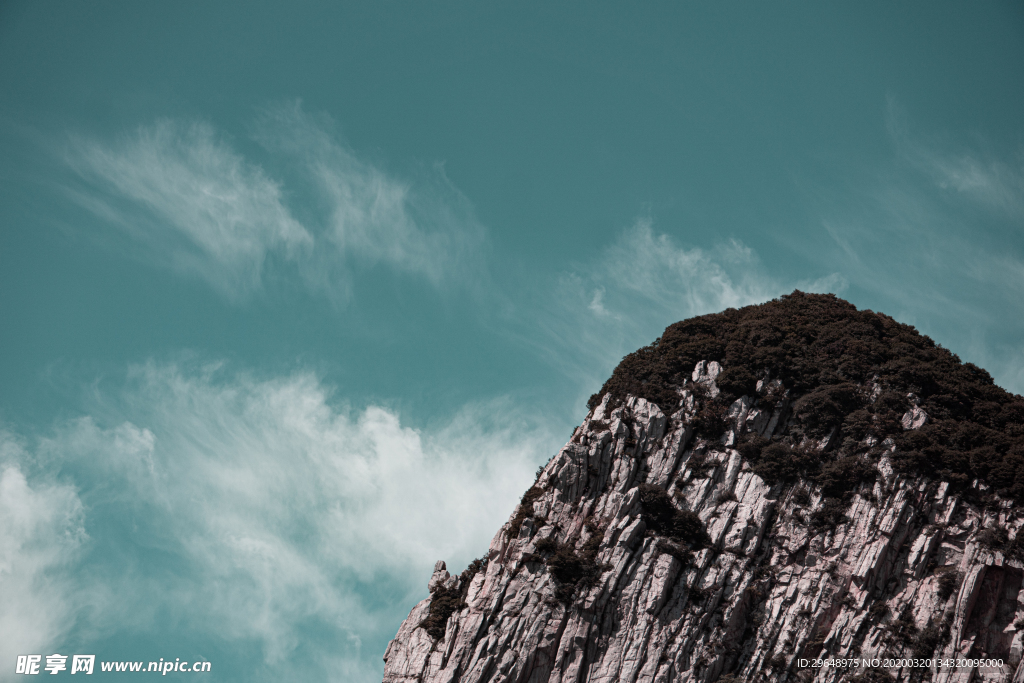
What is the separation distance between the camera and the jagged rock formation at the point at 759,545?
4088 cm

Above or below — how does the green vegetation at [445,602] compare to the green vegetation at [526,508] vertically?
below

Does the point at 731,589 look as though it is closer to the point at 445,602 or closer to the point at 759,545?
the point at 759,545

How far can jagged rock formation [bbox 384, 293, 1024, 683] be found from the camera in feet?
134

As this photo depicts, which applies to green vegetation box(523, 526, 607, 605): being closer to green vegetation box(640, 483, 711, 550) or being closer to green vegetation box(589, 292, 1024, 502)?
green vegetation box(640, 483, 711, 550)

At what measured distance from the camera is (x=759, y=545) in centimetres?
4509

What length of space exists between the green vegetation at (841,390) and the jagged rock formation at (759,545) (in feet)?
0.63

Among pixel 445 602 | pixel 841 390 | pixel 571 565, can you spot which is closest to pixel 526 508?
pixel 571 565

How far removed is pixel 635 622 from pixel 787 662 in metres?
9.32

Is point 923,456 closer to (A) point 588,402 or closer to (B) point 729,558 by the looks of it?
(B) point 729,558

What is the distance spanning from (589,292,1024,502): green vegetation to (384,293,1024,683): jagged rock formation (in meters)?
0.19

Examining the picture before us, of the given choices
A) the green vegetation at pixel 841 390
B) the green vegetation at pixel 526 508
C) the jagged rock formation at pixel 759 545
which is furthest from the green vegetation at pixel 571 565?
the green vegetation at pixel 841 390

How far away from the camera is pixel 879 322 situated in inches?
2383

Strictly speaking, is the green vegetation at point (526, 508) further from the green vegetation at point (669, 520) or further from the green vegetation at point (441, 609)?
the green vegetation at point (669, 520)

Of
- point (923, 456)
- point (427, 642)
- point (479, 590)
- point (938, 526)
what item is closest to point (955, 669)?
point (938, 526)
